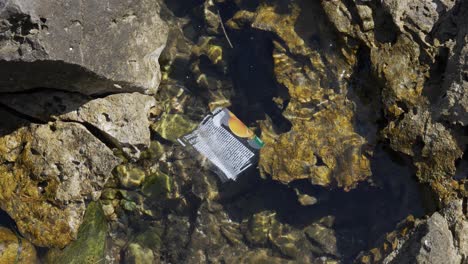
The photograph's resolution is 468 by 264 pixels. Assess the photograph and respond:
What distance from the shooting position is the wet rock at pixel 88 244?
5066 millimetres

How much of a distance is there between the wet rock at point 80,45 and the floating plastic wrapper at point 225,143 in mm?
761

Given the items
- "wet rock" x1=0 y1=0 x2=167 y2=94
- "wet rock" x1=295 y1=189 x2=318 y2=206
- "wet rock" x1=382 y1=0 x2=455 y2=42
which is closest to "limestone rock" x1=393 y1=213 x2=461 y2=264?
"wet rock" x1=295 y1=189 x2=318 y2=206

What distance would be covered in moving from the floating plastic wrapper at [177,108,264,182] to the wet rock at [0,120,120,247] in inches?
41.1

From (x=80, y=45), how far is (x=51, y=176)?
1301mm

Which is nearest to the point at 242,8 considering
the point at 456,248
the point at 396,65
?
the point at 396,65

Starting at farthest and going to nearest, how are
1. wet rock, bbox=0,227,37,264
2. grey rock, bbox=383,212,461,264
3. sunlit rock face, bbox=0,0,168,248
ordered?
wet rock, bbox=0,227,37,264, sunlit rock face, bbox=0,0,168,248, grey rock, bbox=383,212,461,264

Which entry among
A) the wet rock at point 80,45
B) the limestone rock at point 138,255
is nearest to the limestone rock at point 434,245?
the limestone rock at point 138,255

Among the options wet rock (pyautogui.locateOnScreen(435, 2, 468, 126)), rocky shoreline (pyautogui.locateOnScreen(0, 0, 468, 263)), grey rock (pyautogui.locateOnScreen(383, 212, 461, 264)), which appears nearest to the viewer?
grey rock (pyautogui.locateOnScreen(383, 212, 461, 264))

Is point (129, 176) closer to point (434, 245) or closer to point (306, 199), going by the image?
point (306, 199)

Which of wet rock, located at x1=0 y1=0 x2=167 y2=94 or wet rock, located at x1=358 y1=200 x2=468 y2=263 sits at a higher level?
wet rock, located at x1=0 y1=0 x2=167 y2=94

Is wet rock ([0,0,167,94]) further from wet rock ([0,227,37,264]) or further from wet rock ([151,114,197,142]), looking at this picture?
wet rock ([0,227,37,264])

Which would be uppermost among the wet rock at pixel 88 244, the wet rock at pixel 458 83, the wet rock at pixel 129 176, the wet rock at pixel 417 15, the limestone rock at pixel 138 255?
the wet rock at pixel 417 15

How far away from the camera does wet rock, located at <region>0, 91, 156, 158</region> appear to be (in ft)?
15.7

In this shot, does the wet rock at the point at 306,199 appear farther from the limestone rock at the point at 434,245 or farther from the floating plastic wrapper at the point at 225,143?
the limestone rock at the point at 434,245
